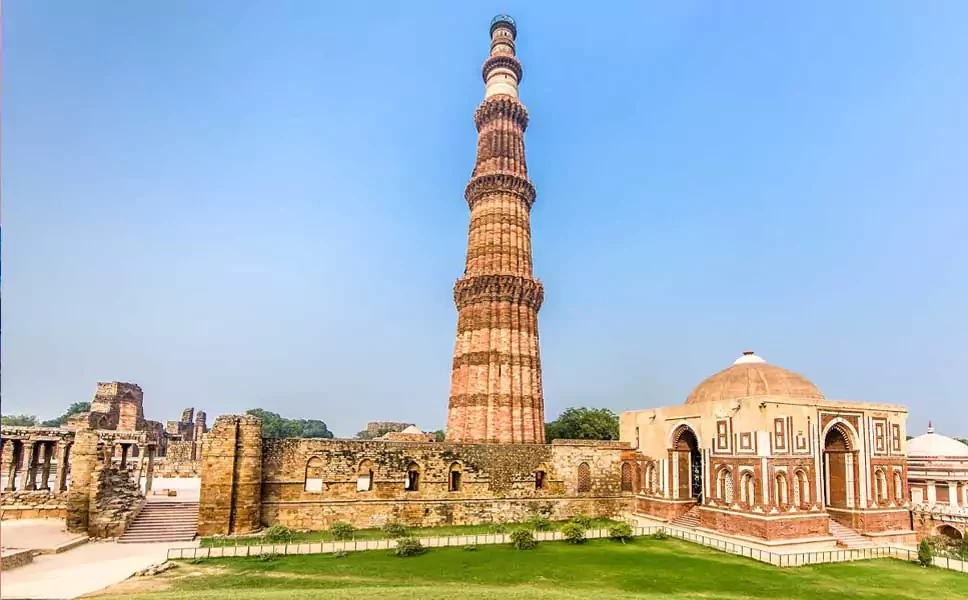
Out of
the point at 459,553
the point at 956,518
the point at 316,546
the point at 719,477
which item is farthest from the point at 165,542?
the point at 956,518

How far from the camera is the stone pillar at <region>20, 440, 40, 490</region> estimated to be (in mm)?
27562

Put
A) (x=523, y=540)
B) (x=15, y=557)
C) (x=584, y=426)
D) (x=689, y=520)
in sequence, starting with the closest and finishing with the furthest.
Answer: (x=15, y=557), (x=523, y=540), (x=689, y=520), (x=584, y=426)

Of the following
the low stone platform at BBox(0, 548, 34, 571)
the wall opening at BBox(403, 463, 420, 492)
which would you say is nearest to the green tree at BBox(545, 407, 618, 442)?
the wall opening at BBox(403, 463, 420, 492)

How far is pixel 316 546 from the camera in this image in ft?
71.4

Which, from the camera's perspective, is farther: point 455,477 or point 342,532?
point 455,477

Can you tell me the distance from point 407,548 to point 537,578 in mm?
4833

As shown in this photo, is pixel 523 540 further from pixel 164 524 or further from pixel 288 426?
pixel 288 426

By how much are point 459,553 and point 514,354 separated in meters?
13.4

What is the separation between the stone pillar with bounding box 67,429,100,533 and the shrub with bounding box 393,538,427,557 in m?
11.1

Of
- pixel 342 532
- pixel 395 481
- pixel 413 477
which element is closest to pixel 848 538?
pixel 413 477

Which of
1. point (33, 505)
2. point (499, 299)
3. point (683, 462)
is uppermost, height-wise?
point (499, 299)

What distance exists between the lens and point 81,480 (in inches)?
907

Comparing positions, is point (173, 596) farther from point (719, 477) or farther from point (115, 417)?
point (115, 417)

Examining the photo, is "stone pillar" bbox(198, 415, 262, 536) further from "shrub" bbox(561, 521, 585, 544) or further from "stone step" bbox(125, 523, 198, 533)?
"shrub" bbox(561, 521, 585, 544)
